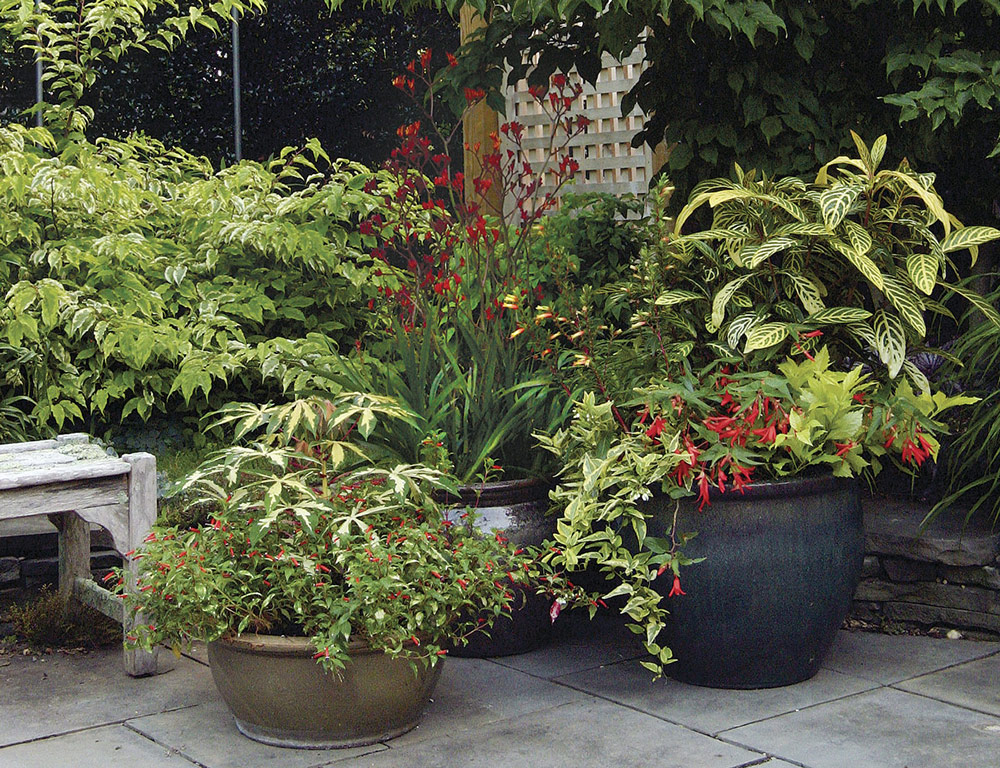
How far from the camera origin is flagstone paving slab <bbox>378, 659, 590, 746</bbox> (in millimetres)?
3100

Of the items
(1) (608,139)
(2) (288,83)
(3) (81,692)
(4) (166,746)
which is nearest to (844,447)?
(4) (166,746)

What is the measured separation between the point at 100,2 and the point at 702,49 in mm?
2953

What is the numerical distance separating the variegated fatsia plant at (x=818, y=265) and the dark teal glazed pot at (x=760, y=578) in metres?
0.45

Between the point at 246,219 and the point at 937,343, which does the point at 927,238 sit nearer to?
the point at 937,343

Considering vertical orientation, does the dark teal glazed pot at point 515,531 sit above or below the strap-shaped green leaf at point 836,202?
below

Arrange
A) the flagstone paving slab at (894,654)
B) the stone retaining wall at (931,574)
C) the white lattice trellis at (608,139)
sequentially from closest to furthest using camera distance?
the flagstone paving slab at (894,654)
the stone retaining wall at (931,574)
the white lattice trellis at (608,139)

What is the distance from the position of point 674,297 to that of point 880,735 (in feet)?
4.43

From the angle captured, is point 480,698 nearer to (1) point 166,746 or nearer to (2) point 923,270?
(1) point 166,746

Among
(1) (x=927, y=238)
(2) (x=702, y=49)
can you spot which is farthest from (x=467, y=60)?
(1) (x=927, y=238)

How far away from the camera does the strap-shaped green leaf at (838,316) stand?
3381 mm

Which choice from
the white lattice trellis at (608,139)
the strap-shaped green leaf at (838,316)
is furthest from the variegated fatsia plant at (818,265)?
the white lattice trellis at (608,139)

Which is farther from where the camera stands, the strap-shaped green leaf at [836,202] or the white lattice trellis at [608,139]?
the white lattice trellis at [608,139]

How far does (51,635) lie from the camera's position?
380cm

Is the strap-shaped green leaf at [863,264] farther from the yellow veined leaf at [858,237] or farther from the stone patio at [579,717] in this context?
the stone patio at [579,717]
